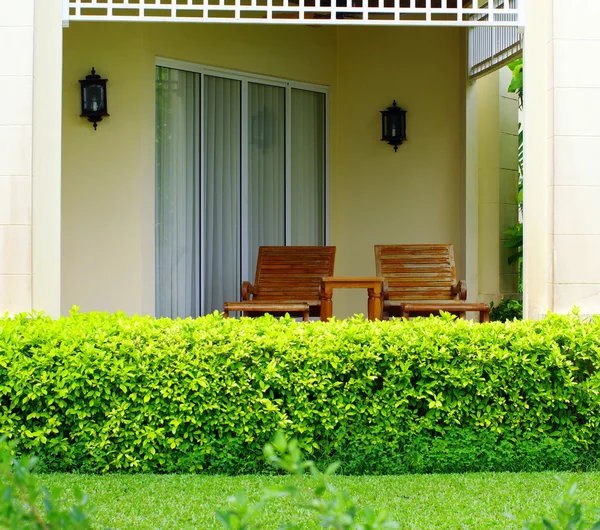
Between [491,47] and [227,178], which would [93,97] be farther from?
[491,47]

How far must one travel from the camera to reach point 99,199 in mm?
7355

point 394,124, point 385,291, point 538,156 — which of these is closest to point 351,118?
point 394,124

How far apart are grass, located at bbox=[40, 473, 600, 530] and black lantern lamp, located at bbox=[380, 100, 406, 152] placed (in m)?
5.45

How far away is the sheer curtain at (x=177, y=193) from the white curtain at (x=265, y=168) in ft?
2.39

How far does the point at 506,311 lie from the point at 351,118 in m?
2.83

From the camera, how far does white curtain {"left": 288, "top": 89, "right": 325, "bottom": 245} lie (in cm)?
912

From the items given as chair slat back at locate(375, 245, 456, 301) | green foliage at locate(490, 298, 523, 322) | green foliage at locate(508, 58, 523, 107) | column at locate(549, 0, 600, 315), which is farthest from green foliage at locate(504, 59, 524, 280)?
column at locate(549, 0, 600, 315)

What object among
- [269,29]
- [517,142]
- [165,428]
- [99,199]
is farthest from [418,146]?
[165,428]

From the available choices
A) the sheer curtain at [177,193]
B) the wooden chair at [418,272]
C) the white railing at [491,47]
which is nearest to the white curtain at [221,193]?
the sheer curtain at [177,193]

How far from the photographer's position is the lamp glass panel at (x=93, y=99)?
7.24 m

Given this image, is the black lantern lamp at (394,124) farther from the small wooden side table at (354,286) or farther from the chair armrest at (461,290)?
the small wooden side table at (354,286)

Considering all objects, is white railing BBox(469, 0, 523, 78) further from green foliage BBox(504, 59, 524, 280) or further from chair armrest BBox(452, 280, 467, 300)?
chair armrest BBox(452, 280, 467, 300)

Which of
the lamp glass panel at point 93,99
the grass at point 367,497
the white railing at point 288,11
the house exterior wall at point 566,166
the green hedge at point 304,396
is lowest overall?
the grass at point 367,497

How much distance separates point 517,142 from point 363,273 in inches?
92.8
